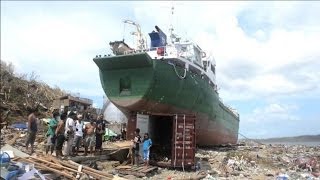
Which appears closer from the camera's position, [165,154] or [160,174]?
[160,174]

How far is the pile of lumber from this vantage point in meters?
9.88

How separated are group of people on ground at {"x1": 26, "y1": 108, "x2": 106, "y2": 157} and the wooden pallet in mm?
1550

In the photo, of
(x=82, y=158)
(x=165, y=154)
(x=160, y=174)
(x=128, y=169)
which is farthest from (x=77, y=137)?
(x=165, y=154)

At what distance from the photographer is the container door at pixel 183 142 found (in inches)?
563

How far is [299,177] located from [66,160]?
8417mm

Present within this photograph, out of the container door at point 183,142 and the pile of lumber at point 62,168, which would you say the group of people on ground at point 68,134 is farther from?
the container door at point 183,142

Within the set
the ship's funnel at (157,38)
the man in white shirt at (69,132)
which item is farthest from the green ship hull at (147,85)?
the man in white shirt at (69,132)

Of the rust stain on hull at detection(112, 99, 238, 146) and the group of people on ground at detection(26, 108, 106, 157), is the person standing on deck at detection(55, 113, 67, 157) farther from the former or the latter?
the rust stain on hull at detection(112, 99, 238, 146)

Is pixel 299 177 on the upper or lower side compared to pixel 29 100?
lower

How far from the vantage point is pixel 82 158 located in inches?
477

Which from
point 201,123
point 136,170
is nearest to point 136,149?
point 136,170

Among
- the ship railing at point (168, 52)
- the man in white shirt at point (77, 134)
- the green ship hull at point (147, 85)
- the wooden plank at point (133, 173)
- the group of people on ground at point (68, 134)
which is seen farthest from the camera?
the ship railing at point (168, 52)

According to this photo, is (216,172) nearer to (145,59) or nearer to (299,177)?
(299,177)

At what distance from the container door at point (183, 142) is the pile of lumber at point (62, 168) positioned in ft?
15.0
